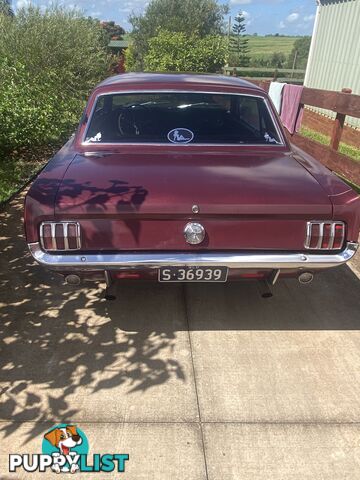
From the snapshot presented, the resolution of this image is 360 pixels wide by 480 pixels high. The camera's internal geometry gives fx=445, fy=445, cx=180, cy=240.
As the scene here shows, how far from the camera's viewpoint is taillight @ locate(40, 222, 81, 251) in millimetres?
2621

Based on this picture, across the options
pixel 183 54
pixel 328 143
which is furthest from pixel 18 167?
pixel 183 54

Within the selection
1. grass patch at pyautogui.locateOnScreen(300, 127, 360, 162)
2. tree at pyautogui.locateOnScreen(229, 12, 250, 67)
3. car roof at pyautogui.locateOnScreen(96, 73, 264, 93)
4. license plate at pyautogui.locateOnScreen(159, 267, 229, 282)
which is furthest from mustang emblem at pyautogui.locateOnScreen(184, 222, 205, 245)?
→ tree at pyautogui.locateOnScreen(229, 12, 250, 67)

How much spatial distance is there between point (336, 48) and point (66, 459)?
41.0ft

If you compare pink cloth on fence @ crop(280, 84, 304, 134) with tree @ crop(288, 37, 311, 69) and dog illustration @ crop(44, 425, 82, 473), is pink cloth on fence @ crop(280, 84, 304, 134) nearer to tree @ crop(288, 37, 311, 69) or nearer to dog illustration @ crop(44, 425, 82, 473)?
dog illustration @ crop(44, 425, 82, 473)

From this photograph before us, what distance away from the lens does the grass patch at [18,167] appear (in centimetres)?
615

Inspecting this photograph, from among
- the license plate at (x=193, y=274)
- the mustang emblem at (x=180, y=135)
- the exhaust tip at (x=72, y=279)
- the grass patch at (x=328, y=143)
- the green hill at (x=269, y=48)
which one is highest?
Answer: the mustang emblem at (x=180, y=135)

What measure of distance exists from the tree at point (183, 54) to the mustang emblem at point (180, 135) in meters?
17.2

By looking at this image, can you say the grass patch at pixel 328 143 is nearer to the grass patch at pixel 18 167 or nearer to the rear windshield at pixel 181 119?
the rear windshield at pixel 181 119

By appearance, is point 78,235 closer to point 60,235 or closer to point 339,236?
point 60,235

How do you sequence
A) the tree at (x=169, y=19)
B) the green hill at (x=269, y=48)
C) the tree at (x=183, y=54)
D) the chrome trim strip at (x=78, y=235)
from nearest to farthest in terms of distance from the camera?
the chrome trim strip at (x=78, y=235)
the tree at (x=183, y=54)
the tree at (x=169, y=19)
the green hill at (x=269, y=48)

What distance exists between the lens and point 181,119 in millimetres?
3727

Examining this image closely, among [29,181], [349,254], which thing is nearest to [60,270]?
[349,254]

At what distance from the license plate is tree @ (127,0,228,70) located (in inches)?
1176

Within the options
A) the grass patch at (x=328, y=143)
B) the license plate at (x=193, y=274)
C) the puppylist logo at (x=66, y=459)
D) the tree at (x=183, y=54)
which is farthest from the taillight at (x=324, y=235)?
the tree at (x=183, y=54)
